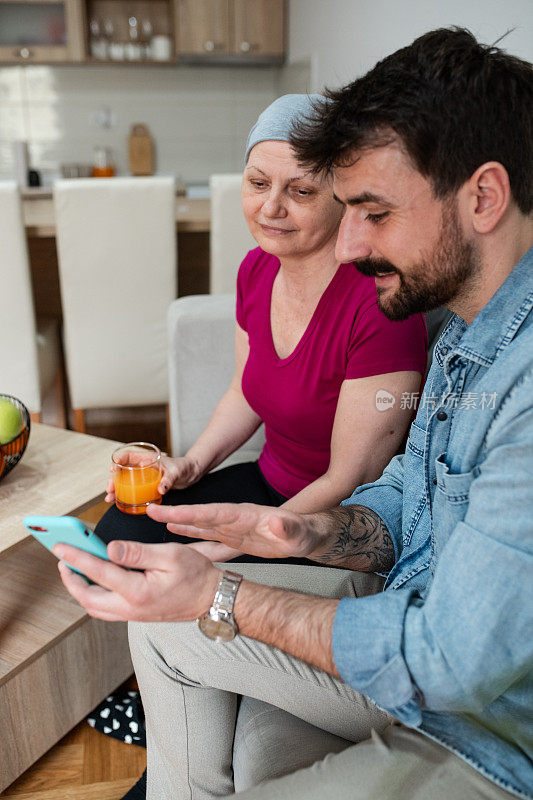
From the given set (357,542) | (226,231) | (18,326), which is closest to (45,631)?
(357,542)

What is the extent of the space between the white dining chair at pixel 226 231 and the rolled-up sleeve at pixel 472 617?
5.79ft

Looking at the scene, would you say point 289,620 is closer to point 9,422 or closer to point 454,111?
point 454,111

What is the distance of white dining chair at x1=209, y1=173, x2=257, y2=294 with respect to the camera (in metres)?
2.27

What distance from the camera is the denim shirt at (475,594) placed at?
629 millimetres

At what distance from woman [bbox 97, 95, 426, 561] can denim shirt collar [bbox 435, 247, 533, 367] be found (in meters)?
0.35

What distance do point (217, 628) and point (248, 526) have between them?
0.13m

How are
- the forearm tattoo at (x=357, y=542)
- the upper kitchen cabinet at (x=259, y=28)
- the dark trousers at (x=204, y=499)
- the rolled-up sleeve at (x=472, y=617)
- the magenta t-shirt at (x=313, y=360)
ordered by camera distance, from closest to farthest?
the rolled-up sleeve at (x=472, y=617)
the forearm tattoo at (x=357, y=542)
the magenta t-shirt at (x=313, y=360)
the dark trousers at (x=204, y=499)
the upper kitchen cabinet at (x=259, y=28)

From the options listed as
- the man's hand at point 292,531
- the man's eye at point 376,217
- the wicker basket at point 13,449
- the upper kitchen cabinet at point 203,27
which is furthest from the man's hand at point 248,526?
the upper kitchen cabinet at point 203,27

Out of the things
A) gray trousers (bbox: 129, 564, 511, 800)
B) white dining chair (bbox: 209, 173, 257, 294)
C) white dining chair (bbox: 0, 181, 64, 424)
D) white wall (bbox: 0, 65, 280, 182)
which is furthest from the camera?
white wall (bbox: 0, 65, 280, 182)

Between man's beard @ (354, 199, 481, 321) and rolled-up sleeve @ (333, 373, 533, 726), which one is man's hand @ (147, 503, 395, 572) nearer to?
rolled-up sleeve @ (333, 373, 533, 726)

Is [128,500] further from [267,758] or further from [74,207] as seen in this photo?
[74,207]

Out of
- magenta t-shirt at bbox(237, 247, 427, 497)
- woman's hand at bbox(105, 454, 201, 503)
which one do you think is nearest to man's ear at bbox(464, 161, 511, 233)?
magenta t-shirt at bbox(237, 247, 427, 497)

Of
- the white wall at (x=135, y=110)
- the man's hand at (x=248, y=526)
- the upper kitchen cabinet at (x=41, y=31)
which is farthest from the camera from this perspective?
the white wall at (x=135, y=110)

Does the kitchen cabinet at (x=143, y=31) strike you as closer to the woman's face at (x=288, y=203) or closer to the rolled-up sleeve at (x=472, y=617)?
the woman's face at (x=288, y=203)
